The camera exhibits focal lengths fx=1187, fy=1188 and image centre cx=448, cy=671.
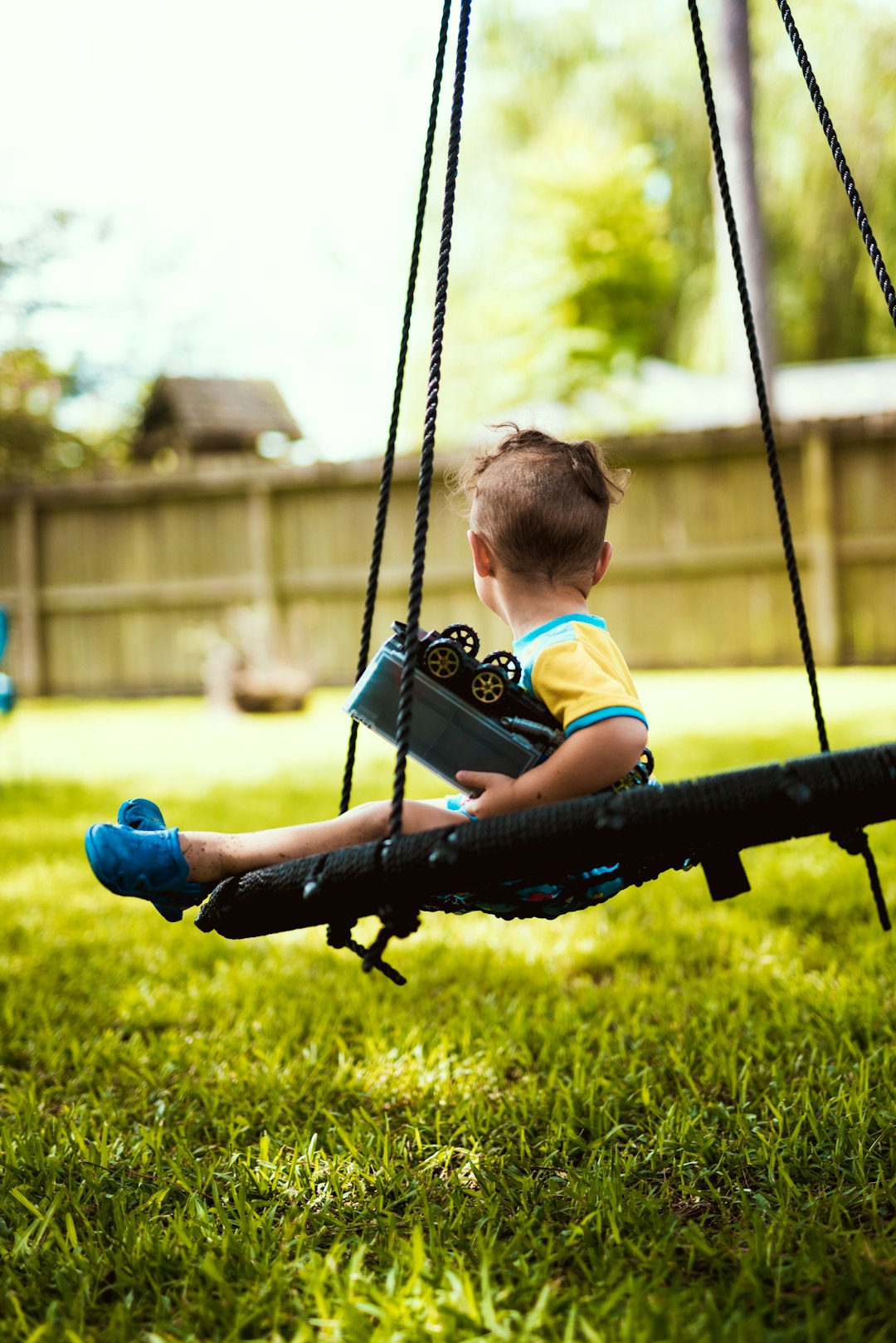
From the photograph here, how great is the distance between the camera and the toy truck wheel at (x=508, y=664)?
5.32 ft

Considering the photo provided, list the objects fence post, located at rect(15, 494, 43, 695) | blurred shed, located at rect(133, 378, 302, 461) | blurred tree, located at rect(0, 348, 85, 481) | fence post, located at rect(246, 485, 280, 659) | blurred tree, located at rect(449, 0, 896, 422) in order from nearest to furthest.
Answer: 1. fence post, located at rect(246, 485, 280, 659)
2. fence post, located at rect(15, 494, 43, 695)
3. blurred tree, located at rect(0, 348, 85, 481)
4. blurred shed, located at rect(133, 378, 302, 461)
5. blurred tree, located at rect(449, 0, 896, 422)

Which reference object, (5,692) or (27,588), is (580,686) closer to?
(5,692)

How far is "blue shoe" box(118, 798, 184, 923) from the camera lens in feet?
5.58

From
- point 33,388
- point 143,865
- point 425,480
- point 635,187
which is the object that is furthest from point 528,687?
point 33,388

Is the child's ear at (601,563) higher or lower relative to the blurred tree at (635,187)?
lower

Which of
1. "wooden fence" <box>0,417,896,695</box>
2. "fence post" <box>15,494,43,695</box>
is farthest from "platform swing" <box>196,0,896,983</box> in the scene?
"fence post" <box>15,494,43,695</box>

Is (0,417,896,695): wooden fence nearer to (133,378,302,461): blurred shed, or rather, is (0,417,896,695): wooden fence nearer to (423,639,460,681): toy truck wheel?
(133,378,302,461): blurred shed

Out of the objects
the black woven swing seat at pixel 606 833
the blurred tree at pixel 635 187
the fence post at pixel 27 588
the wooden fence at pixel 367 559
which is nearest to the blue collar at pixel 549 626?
the black woven swing seat at pixel 606 833

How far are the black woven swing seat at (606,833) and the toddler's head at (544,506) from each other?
18.6 inches

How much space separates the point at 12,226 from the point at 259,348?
11.3 metres

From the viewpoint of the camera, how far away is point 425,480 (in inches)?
57.1

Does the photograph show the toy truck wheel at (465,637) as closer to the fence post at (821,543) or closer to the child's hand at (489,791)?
the child's hand at (489,791)

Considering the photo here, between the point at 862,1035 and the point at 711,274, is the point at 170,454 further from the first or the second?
the point at 862,1035

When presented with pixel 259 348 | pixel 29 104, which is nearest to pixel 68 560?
pixel 29 104
